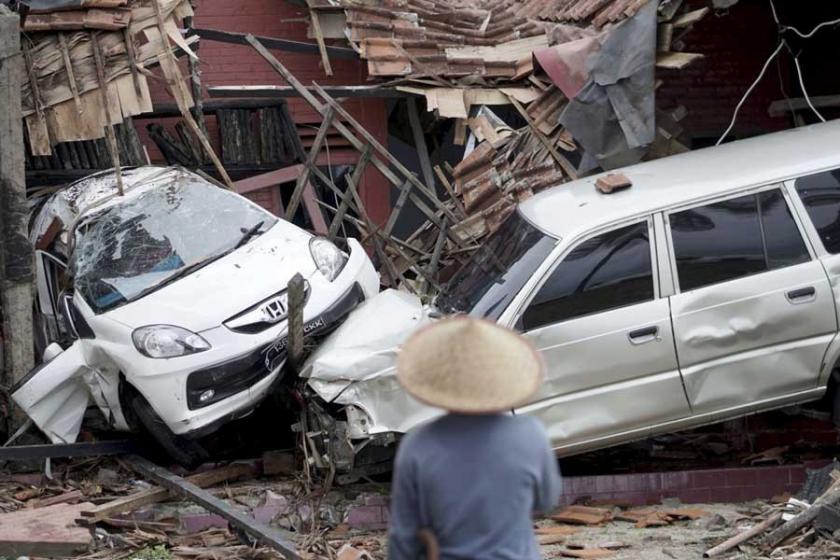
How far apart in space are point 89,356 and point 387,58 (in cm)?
477

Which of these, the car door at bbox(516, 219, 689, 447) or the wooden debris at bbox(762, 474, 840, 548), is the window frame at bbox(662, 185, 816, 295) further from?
the wooden debris at bbox(762, 474, 840, 548)

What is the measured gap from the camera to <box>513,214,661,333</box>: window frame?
7.88m

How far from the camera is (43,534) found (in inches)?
311

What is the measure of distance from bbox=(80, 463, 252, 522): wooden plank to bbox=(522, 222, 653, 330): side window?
2.41 meters

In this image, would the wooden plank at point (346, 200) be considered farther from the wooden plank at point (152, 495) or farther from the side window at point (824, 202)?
the side window at point (824, 202)

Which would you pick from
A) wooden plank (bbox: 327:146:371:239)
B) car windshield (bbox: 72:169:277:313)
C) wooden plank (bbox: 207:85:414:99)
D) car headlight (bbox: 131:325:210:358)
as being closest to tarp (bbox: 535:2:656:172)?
wooden plank (bbox: 327:146:371:239)

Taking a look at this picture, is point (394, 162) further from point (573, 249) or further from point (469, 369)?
point (469, 369)

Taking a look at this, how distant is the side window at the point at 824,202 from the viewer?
26.2ft

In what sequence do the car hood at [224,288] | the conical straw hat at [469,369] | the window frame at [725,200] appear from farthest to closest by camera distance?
the car hood at [224,288], the window frame at [725,200], the conical straw hat at [469,369]

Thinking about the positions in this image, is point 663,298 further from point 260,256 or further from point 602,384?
point 260,256

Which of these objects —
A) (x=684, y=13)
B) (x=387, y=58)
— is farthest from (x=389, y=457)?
(x=387, y=58)

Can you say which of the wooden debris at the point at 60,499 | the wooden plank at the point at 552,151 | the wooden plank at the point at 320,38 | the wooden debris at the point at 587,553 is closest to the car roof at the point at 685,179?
the wooden debris at the point at 587,553

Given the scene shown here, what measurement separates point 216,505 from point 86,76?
15.8 feet

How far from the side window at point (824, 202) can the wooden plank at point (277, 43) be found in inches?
245
